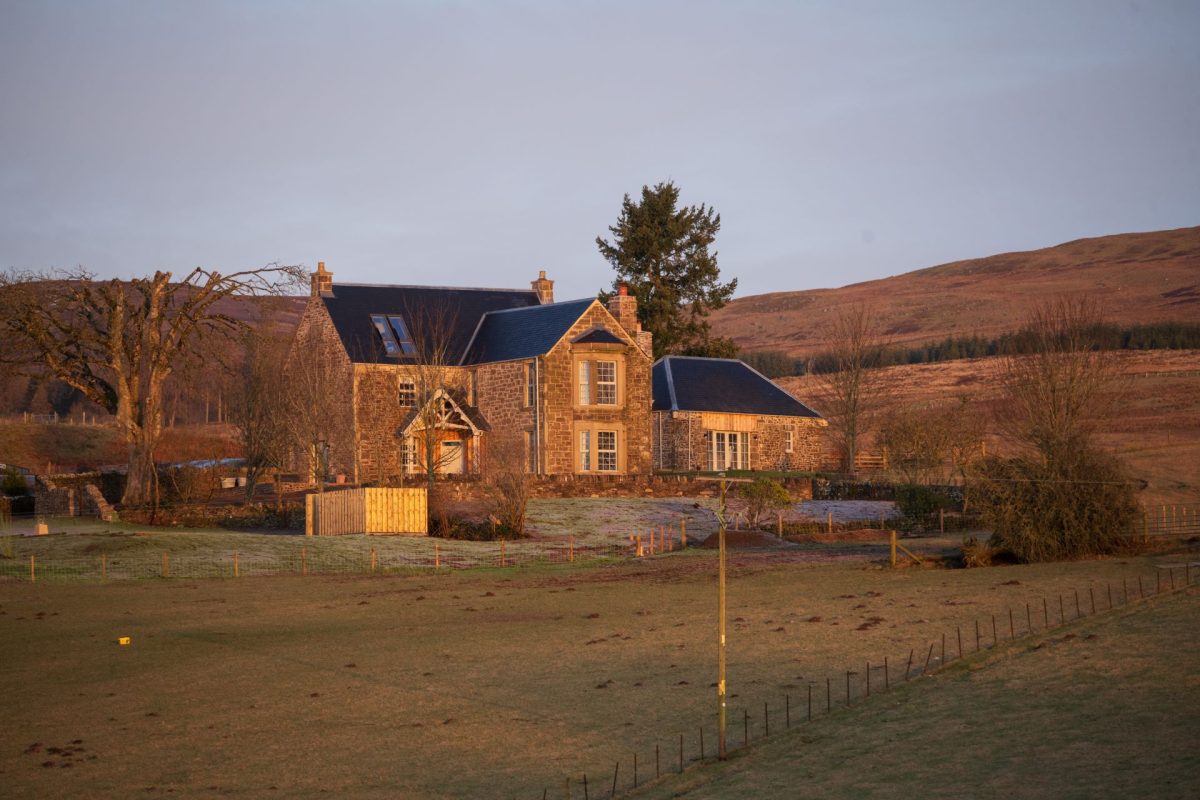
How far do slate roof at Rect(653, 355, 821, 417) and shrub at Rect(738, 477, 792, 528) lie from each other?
56.7 feet

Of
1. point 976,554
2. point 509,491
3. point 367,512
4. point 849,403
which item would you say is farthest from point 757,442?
point 976,554

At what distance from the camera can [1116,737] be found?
17000 millimetres

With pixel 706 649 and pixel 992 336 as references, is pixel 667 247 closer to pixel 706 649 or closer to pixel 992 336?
pixel 706 649

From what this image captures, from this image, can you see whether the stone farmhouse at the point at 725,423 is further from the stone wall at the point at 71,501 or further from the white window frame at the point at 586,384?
the stone wall at the point at 71,501

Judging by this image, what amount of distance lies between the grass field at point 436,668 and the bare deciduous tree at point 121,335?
2090 centimetres

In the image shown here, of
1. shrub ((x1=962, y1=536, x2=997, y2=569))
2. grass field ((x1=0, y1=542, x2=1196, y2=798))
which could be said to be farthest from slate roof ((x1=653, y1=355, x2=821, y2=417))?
grass field ((x1=0, y1=542, x2=1196, y2=798))

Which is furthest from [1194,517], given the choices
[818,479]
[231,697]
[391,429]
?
[231,697]

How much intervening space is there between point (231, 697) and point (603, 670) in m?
6.23

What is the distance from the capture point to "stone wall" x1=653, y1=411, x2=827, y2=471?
68.2 m

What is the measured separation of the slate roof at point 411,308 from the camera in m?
61.7

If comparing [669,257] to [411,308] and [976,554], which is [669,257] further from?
[976,554]

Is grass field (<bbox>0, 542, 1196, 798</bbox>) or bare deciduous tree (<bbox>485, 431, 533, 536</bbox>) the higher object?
bare deciduous tree (<bbox>485, 431, 533, 536</bbox>)

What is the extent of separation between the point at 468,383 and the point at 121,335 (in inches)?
616

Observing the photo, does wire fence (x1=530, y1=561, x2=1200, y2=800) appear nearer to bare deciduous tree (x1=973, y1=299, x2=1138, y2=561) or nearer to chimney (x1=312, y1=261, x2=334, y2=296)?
bare deciduous tree (x1=973, y1=299, x2=1138, y2=561)
